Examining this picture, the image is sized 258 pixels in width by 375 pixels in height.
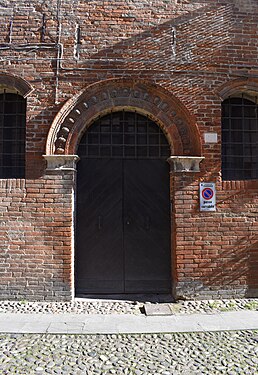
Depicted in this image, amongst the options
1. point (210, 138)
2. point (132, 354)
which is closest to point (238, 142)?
point (210, 138)

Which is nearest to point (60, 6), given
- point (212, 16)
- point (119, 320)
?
point (212, 16)

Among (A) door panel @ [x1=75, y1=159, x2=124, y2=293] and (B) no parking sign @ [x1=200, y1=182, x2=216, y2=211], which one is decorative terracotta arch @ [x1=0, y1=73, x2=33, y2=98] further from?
(B) no parking sign @ [x1=200, y1=182, x2=216, y2=211]

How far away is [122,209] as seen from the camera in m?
5.96

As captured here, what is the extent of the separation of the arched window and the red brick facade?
34 centimetres

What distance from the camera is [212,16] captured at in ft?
20.0

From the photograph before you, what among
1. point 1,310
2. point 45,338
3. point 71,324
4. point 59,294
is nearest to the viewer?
point 45,338

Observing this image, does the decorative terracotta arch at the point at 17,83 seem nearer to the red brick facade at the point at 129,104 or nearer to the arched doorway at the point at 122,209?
the red brick facade at the point at 129,104

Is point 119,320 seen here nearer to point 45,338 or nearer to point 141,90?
point 45,338

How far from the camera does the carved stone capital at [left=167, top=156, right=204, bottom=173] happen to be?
571 cm

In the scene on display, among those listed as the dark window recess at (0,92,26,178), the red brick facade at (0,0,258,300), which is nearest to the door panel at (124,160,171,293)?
the red brick facade at (0,0,258,300)

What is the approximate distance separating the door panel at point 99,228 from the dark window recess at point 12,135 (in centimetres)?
123

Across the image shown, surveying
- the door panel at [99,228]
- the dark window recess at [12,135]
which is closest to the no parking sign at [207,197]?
the door panel at [99,228]

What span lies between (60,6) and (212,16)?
3028 millimetres

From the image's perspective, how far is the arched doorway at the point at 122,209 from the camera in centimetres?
591
